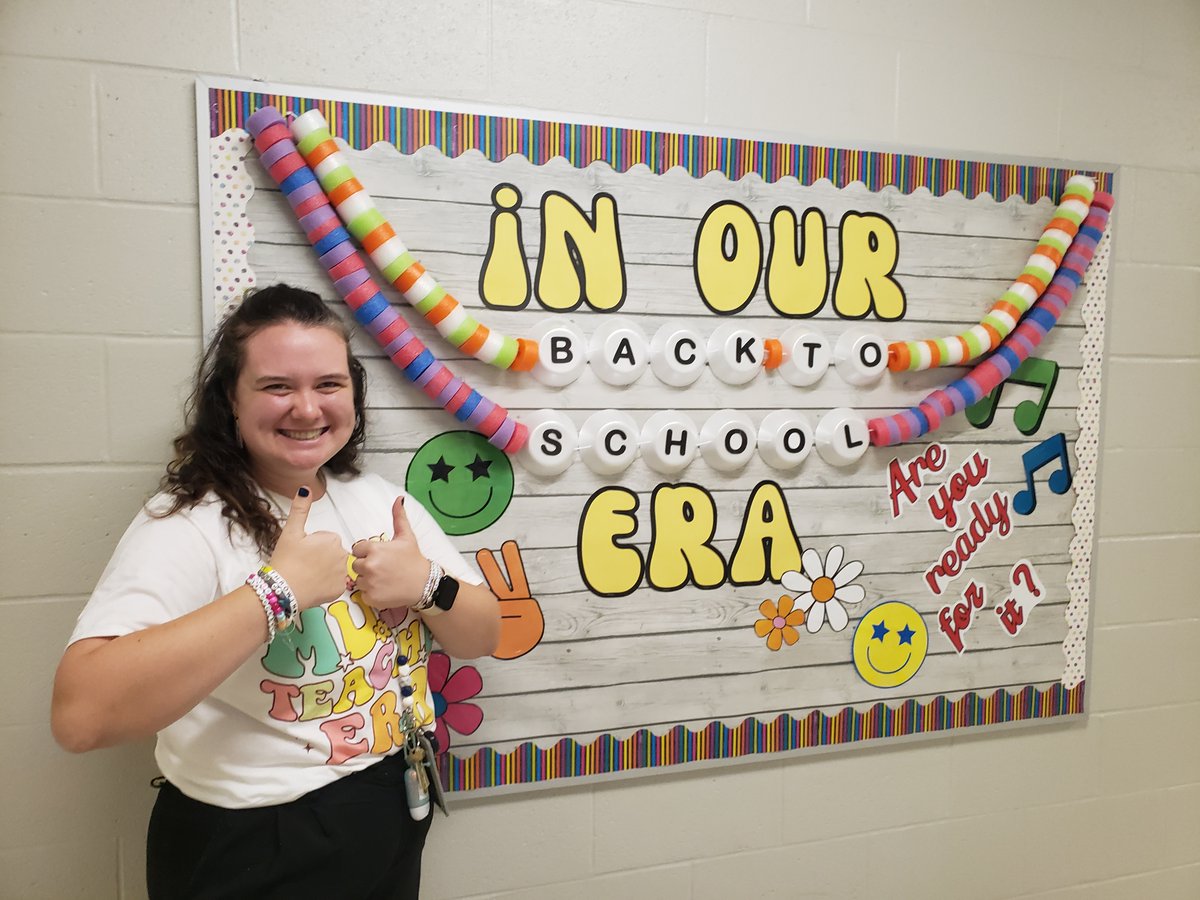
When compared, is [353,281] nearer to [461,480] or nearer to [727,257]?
[461,480]

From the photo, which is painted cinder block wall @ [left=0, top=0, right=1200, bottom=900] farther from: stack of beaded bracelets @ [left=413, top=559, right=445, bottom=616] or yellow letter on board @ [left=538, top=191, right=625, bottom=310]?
stack of beaded bracelets @ [left=413, top=559, right=445, bottom=616]

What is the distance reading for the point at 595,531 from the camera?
1.52 m

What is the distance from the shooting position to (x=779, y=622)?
5.35 ft

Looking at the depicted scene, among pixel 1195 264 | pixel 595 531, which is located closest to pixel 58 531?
pixel 595 531

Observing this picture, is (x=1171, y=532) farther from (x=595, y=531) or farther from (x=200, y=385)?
(x=200, y=385)

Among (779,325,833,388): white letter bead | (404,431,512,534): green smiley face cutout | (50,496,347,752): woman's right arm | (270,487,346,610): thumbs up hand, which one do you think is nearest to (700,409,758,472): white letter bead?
(779,325,833,388): white letter bead

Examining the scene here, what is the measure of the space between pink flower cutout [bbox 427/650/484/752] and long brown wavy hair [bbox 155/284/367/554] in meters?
0.45

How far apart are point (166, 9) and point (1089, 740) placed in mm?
2226

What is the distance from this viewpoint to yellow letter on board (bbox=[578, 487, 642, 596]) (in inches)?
59.6

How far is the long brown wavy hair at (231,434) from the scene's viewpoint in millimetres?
1106

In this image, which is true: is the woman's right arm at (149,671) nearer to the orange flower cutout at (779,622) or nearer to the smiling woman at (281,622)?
the smiling woman at (281,622)

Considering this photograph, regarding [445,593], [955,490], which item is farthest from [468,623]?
[955,490]

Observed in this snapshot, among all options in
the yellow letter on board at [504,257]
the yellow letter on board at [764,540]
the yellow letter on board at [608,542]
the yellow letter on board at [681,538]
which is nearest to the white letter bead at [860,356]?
the yellow letter on board at [764,540]

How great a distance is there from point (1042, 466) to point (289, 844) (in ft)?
5.02
